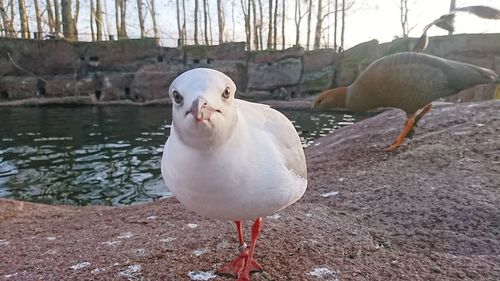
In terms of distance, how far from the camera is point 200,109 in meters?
1.27

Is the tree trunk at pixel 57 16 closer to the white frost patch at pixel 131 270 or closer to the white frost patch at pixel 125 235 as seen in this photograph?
the white frost patch at pixel 125 235

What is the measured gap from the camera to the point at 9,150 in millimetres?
9867

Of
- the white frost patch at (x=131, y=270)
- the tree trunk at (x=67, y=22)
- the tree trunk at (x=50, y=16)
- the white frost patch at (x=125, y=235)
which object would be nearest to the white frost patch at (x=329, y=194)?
the white frost patch at (x=125, y=235)

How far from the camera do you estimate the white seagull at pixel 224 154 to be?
1352mm

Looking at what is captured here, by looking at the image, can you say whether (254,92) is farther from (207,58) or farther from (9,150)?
(9,150)

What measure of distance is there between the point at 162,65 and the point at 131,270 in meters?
19.7

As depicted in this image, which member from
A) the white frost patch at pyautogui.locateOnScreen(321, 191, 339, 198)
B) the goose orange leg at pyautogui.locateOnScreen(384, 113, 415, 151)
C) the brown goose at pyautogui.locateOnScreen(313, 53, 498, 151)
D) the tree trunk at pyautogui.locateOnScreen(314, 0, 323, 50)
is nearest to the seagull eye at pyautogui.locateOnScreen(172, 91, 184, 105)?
the white frost patch at pyautogui.locateOnScreen(321, 191, 339, 198)

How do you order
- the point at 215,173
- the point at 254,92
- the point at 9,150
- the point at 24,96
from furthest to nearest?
the point at 254,92, the point at 24,96, the point at 9,150, the point at 215,173

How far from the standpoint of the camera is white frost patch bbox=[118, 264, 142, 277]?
7.53 ft

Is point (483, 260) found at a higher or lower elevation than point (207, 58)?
lower

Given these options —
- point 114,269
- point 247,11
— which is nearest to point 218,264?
point 114,269

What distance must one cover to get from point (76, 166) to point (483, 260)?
320 inches

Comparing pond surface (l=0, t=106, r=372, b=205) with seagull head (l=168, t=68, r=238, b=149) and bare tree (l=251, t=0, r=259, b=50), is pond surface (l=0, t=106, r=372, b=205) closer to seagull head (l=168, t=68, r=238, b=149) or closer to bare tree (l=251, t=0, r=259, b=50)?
seagull head (l=168, t=68, r=238, b=149)

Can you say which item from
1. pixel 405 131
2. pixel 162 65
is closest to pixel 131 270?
pixel 405 131
